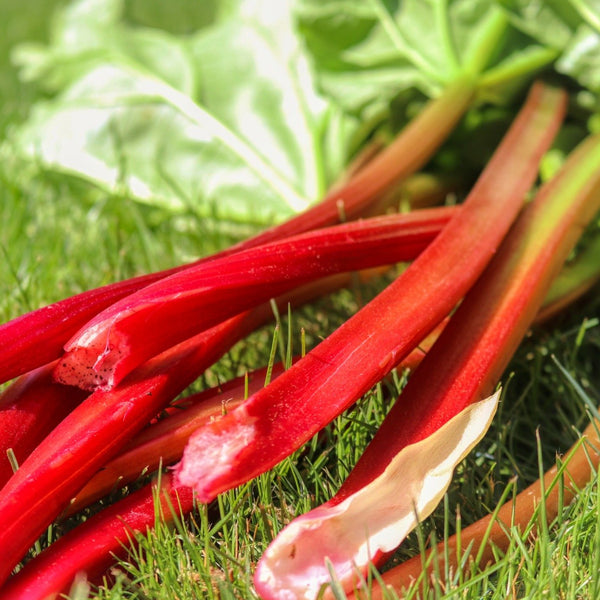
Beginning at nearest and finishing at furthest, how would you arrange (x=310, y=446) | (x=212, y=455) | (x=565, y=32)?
(x=212, y=455) < (x=310, y=446) < (x=565, y=32)

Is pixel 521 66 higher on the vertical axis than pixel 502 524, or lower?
higher

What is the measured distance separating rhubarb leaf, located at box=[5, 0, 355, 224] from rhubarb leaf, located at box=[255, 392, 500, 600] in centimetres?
100

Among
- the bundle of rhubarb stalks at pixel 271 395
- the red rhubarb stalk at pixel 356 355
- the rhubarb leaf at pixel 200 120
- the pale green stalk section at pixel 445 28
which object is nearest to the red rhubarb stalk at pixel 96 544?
the bundle of rhubarb stalks at pixel 271 395

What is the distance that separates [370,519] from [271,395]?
157mm

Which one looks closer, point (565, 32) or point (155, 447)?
point (155, 447)

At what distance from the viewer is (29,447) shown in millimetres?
987

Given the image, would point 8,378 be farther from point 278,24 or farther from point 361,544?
point 278,24

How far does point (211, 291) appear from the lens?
3.36 feet

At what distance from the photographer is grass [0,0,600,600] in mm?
899

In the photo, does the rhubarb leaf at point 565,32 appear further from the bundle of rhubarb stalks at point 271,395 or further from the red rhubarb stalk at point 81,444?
the red rhubarb stalk at point 81,444

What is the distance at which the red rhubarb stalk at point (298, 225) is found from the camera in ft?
3.21

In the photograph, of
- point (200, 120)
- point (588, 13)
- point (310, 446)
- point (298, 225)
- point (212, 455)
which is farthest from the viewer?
point (200, 120)

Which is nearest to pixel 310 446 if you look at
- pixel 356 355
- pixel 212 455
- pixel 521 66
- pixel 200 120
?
pixel 356 355

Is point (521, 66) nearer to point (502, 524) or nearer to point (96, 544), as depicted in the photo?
point (502, 524)
